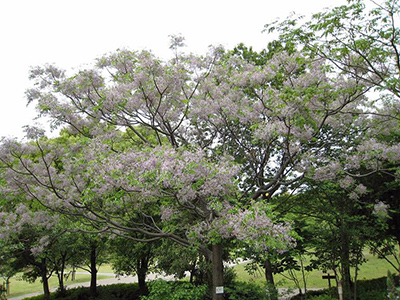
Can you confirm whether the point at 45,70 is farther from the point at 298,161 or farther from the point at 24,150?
the point at 298,161

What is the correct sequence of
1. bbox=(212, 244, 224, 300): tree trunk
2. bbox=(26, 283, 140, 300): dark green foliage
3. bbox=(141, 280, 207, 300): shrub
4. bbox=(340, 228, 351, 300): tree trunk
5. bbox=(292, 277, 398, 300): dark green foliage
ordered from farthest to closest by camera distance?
bbox=(26, 283, 140, 300): dark green foliage
bbox=(292, 277, 398, 300): dark green foliage
bbox=(340, 228, 351, 300): tree trunk
bbox=(212, 244, 224, 300): tree trunk
bbox=(141, 280, 207, 300): shrub

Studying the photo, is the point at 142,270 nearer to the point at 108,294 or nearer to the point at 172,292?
the point at 108,294

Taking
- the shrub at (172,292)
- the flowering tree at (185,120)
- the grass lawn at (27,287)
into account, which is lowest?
the grass lawn at (27,287)

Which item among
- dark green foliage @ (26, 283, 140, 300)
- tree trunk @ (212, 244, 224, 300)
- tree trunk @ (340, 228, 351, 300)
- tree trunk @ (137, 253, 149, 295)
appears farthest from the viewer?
dark green foliage @ (26, 283, 140, 300)

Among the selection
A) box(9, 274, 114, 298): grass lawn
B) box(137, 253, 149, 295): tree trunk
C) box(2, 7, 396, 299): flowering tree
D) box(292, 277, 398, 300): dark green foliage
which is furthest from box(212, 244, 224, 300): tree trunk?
box(9, 274, 114, 298): grass lawn

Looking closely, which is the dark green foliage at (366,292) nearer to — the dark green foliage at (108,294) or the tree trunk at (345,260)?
the tree trunk at (345,260)

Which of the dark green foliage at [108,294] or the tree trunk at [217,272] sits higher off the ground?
the tree trunk at [217,272]

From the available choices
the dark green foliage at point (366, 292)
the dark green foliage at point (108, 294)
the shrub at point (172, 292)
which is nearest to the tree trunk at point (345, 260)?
the dark green foliage at point (366, 292)

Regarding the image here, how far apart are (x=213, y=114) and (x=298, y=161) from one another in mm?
2907

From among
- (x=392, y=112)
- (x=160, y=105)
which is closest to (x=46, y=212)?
(x=160, y=105)

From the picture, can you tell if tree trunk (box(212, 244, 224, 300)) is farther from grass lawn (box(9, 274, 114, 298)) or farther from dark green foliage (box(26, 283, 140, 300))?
grass lawn (box(9, 274, 114, 298))

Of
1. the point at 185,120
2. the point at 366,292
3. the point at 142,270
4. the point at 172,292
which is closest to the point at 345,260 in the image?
the point at 366,292

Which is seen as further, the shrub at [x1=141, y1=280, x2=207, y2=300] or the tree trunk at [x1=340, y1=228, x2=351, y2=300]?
the tree trunk at [x1=340, y1=228, x2=351, y2=300]

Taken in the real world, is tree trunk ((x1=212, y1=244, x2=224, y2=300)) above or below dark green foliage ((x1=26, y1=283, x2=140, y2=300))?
above
